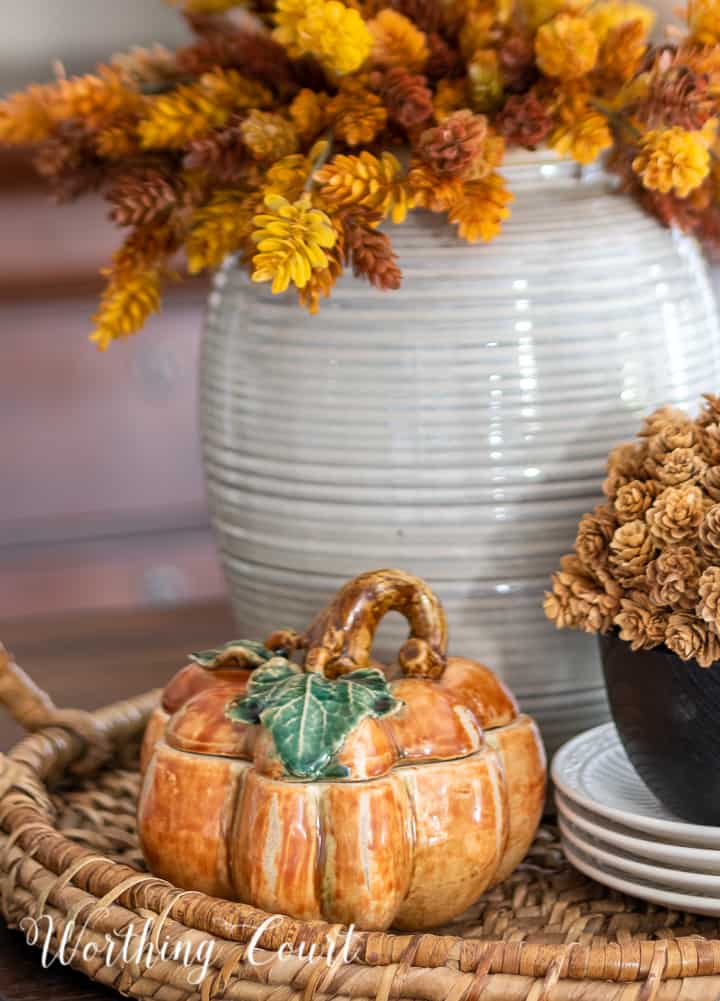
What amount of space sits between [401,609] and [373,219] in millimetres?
176

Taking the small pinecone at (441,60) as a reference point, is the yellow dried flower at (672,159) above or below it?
below

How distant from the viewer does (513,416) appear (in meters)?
0.65

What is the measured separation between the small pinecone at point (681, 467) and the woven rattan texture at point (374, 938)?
18cm

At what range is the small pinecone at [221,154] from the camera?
2.09 ft

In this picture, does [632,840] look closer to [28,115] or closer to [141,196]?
[141,196]

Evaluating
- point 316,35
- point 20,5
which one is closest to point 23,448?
point 20,5

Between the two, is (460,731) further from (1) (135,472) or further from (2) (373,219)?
(1) (135,472)

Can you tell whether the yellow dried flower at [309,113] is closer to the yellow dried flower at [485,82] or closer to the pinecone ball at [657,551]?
the yellow dried flower at [485,82]

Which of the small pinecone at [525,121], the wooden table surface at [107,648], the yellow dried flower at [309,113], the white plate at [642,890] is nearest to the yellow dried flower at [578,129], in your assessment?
the small pinecone at [525,121]

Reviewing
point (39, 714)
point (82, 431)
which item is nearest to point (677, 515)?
point (39, 714)

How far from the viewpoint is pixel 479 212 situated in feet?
2.02

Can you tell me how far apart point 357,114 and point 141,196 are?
0.12 metres

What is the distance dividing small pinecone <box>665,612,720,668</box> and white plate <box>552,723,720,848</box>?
8 centimetres

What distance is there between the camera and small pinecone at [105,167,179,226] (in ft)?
2.18
